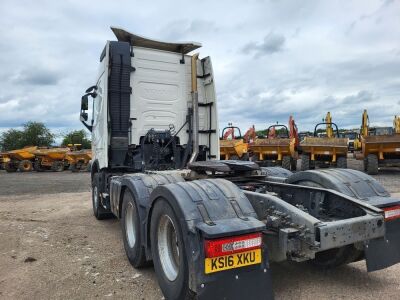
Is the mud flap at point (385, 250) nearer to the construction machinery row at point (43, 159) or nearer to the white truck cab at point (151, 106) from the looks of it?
the white truck cab at point (151, 106)

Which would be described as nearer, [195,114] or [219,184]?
[219,184]

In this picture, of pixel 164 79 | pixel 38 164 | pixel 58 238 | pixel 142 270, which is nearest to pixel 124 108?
pixel 164 79

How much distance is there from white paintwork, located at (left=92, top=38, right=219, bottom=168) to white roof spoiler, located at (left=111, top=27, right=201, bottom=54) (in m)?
0.13

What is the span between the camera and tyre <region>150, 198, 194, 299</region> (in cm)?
325

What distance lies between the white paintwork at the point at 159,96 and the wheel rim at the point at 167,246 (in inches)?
132

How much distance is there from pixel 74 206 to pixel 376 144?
11774mm

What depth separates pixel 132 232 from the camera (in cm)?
500

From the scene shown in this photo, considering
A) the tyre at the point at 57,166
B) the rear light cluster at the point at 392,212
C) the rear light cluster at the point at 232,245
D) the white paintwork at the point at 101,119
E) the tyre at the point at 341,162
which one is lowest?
the tyre at the point at 57,166

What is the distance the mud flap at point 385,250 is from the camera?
3600 millimetres

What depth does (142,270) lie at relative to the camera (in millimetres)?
4578

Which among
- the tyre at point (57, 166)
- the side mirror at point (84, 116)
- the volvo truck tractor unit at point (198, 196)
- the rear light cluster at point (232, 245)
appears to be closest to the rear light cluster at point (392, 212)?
the volvo truck tractor unit at point (198, 196)

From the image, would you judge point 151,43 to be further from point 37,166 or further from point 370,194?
point 37,166

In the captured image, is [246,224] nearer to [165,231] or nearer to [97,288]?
[165,231]

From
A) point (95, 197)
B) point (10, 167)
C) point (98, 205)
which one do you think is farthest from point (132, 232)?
point (10, 167)
